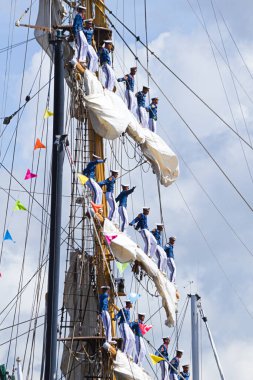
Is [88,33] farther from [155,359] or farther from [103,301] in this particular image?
[155,359]

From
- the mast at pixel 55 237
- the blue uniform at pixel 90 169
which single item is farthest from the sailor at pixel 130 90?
the mast at pixel 55 237

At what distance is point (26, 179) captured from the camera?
40.5 metres

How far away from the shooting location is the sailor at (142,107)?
45719mm

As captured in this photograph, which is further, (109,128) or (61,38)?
(109,128)

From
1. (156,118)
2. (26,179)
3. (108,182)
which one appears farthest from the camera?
(156,118)

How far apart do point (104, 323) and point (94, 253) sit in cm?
230

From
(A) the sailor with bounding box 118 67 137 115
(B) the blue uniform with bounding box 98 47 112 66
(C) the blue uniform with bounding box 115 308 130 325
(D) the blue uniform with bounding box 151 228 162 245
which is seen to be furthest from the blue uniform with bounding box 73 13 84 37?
(C) the blue uniform with bounding box 115 308 130 325

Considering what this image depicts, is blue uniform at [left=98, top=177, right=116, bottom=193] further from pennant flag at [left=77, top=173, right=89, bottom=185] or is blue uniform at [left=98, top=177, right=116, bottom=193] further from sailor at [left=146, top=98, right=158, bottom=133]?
sailor at [left=146, top=98, right=158, bottom=133]

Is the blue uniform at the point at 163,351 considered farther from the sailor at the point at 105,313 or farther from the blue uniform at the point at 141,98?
the blue uniform at the point at 141,98

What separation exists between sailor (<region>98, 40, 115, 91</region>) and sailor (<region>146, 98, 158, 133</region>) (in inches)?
48.0

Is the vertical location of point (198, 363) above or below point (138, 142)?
below

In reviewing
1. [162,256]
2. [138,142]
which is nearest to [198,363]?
[162,256]

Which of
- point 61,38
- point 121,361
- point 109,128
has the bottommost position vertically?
point 121,361

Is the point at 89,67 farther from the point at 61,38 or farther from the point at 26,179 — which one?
the point at 61,38
